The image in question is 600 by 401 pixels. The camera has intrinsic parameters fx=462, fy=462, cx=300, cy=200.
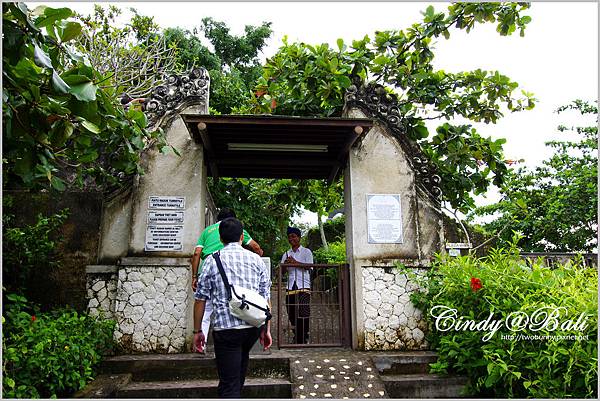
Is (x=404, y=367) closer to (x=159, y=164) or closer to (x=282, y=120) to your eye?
(x=282, y=120)

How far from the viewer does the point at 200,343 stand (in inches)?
149

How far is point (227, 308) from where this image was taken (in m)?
3.61

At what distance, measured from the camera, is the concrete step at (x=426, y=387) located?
16.0 ft

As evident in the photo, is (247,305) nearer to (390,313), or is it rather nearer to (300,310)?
(390,313)

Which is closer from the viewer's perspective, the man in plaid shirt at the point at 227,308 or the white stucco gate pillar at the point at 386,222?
the man in plaid shirt at the point at 227,308

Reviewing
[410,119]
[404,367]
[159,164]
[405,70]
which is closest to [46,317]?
[159,164]

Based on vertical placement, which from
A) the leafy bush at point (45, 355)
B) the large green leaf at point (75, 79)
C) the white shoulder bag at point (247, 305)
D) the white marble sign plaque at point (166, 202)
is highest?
the large green leaf at point (75, 79)

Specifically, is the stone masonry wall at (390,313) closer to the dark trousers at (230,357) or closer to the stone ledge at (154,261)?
the stone ledge at (154,261)

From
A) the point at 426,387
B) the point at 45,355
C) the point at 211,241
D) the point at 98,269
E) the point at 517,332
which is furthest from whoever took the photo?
the point at 98,269

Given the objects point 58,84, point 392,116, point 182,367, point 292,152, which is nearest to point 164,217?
point 182,367

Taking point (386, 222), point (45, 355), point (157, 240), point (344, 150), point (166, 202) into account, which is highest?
point (344, 150)

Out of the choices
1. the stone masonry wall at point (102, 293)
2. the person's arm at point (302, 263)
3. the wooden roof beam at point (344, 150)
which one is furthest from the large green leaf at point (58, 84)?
the person's arm at point (302, 263)

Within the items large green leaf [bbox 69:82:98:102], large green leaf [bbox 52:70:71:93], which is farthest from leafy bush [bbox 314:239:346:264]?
large green leaf [bbox 52:70:71:93]

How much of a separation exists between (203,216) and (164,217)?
0.55 m
